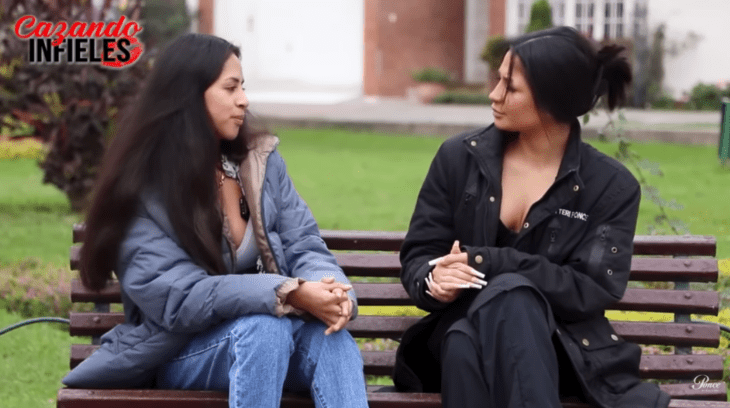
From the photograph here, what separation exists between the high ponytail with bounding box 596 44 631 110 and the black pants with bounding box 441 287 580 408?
0.70 m

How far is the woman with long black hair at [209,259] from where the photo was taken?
290cm

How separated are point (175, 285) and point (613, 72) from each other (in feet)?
4.54

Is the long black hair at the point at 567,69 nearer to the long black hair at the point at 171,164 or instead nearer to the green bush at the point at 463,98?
the long black hair at the point at 171,164

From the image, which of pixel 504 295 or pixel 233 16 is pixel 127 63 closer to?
pixel 504 295

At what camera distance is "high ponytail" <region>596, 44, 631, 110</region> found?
3180mm

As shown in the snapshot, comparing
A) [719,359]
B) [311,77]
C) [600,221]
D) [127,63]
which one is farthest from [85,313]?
[311,77]

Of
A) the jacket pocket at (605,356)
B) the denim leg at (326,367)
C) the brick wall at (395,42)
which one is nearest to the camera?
the denim leg at (326,367)

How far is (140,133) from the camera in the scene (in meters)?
3.09

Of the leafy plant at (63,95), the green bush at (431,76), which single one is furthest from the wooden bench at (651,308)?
the green bush at (431,76)

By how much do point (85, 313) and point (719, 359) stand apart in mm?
1962

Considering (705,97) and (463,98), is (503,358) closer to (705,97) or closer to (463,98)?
(705,97)

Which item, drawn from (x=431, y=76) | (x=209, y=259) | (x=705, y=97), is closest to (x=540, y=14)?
(x=431, y=76)

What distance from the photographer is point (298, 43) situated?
26797 mm

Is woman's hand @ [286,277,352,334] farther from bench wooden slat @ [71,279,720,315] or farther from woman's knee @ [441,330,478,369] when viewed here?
bench wooden slat @ [71,279,720,315]
